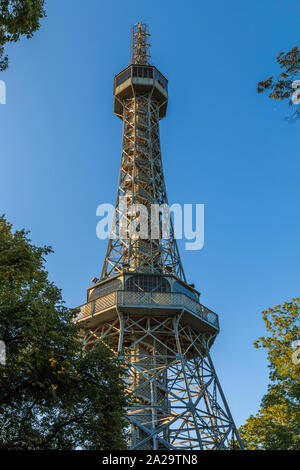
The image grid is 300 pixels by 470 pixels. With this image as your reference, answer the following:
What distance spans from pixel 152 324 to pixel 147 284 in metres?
2.62

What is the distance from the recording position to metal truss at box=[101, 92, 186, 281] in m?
35.8

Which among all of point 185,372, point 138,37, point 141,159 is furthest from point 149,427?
point 138,37

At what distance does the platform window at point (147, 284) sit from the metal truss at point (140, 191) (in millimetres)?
1936

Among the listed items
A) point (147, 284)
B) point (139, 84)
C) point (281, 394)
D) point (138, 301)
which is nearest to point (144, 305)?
point (138, 301)

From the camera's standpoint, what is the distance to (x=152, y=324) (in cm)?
3067

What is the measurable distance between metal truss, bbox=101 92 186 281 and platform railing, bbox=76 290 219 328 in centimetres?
412

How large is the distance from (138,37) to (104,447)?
164 feet

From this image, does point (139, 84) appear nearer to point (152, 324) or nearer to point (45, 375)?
point (152, 324)

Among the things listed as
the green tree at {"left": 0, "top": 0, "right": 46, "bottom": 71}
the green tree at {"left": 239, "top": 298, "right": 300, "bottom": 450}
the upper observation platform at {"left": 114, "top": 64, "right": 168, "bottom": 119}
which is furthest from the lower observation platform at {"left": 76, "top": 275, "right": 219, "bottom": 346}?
the upper observation platform at {"left": 114, "top": 64, "right": 168, "bottom": 119}

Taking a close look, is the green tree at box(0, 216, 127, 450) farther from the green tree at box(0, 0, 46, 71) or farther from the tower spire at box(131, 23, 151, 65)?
the tower spire at box(131, 23, 151, 65)

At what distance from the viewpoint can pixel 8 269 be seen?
1517cm

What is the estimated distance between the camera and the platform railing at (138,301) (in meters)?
28.5

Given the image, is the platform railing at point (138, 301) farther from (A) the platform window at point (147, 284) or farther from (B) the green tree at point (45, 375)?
(B) the green tree at point (45, 375)

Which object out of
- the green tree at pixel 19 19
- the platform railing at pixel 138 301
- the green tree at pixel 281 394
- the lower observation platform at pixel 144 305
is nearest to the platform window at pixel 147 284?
the lower observation platform at pixel 144 305
